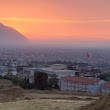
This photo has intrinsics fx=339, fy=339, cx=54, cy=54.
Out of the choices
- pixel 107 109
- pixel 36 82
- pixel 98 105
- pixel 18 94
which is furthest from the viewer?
pixel 36 82

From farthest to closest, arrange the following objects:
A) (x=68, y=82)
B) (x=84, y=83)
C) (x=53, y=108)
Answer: (x=68, y=82), (x=84, y=83), (x=53, y=108)

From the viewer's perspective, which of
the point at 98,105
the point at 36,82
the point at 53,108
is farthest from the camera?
the point at 36,82

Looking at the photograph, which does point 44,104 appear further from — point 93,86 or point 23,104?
point 93,86

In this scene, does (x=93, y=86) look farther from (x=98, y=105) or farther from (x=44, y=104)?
(x=98, y=105)

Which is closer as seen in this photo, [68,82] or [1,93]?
[1,93]

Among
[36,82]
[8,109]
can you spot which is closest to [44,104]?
[8,109]

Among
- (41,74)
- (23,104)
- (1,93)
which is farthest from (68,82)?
(23,104)

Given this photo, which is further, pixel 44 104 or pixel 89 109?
pixel 44 104

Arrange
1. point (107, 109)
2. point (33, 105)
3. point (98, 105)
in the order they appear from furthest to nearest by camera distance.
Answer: point (33, 105)
point (98, 105)
point (107, 109)
